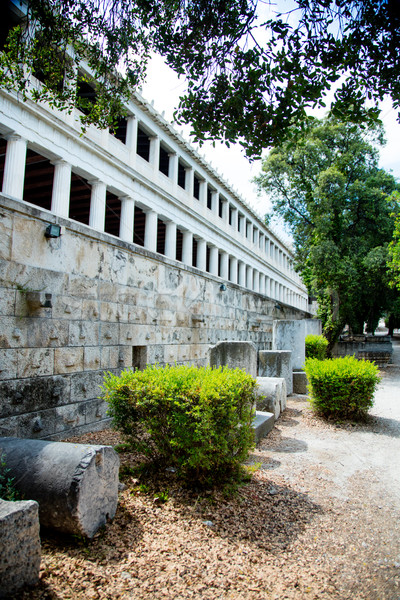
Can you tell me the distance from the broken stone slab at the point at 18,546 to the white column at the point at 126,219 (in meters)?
16.6

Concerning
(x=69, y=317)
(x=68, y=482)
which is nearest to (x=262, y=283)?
(x=69, y=317)

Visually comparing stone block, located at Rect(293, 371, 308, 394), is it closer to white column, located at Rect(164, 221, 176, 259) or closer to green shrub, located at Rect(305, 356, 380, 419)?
green shrub, located at Rect(305, 356, 380, 419)

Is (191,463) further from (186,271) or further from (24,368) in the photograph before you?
(186,271)

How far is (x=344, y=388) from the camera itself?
7.06m

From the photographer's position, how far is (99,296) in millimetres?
6340

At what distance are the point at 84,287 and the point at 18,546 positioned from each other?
4.21 meters

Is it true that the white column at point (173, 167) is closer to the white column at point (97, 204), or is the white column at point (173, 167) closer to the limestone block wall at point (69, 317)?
the white column at point (97, 204)

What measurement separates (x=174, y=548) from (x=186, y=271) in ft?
22.7

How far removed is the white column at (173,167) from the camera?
22719mm

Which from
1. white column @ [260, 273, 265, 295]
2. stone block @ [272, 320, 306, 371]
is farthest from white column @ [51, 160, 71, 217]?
white column @ [260, 273, 265, 295]

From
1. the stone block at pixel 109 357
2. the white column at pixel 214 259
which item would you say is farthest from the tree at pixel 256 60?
the white column at pixel 214 259

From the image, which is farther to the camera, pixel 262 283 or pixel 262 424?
pixel 262 283

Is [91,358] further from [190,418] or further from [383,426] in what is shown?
[383,426]

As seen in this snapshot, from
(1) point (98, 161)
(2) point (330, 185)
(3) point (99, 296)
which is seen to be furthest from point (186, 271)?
(2) point (330, 185)
